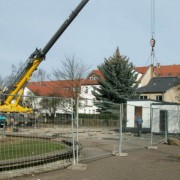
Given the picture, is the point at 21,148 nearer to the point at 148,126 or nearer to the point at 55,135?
the point at 55,135

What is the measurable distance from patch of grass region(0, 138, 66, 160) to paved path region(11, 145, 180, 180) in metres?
0.70

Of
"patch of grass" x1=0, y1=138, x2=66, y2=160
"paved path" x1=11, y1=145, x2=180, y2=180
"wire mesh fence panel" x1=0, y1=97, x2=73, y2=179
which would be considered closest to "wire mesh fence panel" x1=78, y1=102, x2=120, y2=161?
"wire mesh fence panel" x1=0, y1=97, x2=73, y2=179

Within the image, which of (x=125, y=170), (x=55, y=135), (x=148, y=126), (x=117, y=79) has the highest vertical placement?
(x=117, y=79)

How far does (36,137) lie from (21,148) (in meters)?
0.49

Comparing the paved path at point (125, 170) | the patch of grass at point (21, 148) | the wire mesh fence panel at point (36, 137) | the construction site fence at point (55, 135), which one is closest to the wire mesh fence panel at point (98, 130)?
the construction site fence at point (55, 135)

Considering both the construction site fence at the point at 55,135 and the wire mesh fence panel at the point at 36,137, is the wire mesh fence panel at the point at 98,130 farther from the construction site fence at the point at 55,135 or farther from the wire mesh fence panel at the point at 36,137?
the wire mesh fence panel at the point at 36,137

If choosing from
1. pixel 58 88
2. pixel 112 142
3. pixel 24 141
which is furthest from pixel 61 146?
pixel 58 88

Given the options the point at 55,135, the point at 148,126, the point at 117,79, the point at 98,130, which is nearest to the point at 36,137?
the point at 55,135

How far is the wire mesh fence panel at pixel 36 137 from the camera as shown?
898cm

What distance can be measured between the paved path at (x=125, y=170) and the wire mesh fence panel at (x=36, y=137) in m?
0.34

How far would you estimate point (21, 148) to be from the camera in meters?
9.58

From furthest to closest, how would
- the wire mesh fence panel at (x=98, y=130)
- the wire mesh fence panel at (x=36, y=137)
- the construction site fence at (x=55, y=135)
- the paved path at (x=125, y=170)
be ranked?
1. the wire mesh fence panel at (x=98, y=130)
2. the paved path at (x=125, y=170)
3. the construction site fence at (x=55, y=135)
4. the wire mesh fence panel at (x=36, y=137)

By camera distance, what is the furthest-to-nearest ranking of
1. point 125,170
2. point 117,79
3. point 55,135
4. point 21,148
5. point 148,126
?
1. point 117,79
2. point 148,126
3. point 55,135
4. point 125,170
5. point 21,148

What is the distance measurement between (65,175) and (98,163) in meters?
2.25
